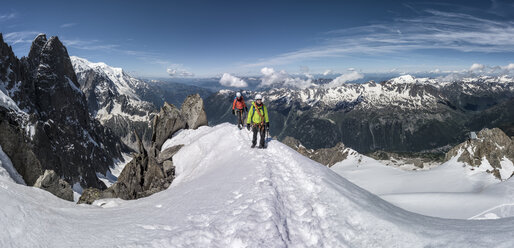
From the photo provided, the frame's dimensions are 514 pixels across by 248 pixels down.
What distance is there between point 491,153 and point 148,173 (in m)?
95.4

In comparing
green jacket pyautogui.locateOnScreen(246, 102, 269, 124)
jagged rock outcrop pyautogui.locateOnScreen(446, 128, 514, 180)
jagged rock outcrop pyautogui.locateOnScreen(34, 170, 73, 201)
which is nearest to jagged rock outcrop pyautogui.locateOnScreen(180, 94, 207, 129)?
green jacket pyautogui.locateOnScreen(246, 102, 269, 124)

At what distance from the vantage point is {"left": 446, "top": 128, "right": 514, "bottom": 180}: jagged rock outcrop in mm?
72500

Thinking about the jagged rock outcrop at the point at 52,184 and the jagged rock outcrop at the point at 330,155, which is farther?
the jagged rock outcrop at the point at 330,155

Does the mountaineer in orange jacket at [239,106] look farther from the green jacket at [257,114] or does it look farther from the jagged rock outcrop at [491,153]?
the jagged rock outcrop at [491,153]

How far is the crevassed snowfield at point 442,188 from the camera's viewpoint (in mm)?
29567

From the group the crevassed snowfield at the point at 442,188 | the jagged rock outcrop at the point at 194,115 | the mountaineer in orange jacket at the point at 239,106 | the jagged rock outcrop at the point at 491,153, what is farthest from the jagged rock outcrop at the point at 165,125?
the jagged rock outcrop at the point at 491,153

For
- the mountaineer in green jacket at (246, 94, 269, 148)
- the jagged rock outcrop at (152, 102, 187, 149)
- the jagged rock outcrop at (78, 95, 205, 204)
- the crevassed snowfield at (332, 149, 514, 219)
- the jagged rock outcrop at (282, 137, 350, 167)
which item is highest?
the mountaineer in green jacket at (246, 94, 269, 148)

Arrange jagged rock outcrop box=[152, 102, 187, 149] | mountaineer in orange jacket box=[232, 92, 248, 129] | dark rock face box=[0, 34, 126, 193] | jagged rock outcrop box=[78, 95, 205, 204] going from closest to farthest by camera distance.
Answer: jagged rock outcrop box=[78, 95, 205, 204] → mountaineer in orange jacket box=[232, 92, 248, 129] → jagged rock outcrop box=[152, 102, 187, 149] → dark rock face box=[0, 34, 126, 193]

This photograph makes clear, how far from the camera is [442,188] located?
64.2 metres

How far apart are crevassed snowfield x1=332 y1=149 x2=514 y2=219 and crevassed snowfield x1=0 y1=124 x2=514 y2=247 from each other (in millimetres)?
21416

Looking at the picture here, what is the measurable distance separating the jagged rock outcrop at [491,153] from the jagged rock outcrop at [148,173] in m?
82.8

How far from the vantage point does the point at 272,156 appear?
2008 cm

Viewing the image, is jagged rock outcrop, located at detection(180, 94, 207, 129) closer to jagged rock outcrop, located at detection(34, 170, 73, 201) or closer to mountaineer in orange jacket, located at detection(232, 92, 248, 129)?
mountaineer in orange jacket, located at detection(232, 92, 248, 129)

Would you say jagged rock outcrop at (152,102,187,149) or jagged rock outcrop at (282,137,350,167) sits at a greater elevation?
jagged rock outcrop at (152,102,187,149)
